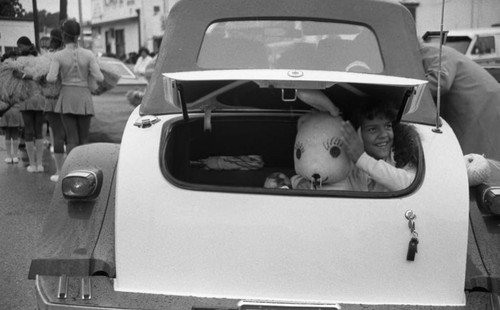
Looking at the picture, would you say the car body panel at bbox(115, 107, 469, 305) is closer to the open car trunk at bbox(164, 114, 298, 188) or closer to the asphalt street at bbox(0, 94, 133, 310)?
the open car trunk at bbox(164, 114, 298, 188)

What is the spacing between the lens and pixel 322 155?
10.4 ft

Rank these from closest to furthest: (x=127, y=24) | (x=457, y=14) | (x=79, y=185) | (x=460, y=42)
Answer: (x=79, y=185)
(x=460, y=42)
(x=457, y=14)
(x=127, y=24)

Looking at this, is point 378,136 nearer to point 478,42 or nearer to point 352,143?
point 352,143

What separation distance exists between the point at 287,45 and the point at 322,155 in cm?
86

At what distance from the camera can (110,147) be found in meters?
3.58

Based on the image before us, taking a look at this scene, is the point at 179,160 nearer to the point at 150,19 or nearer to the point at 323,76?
the point at 323,76

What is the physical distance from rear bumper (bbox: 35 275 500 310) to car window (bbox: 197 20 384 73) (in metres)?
1.41

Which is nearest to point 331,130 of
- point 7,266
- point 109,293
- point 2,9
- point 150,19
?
point 109,293

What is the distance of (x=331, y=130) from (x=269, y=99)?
0.69 meters

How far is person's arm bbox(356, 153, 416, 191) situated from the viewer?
295 cm

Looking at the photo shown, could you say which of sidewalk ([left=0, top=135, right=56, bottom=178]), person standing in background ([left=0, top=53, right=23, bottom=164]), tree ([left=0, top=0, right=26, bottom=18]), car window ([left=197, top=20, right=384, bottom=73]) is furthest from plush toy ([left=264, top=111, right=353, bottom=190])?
tree ([left=0, top=0, right=26, bottom=18])

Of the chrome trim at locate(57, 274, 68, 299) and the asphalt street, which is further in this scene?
the asphalt street

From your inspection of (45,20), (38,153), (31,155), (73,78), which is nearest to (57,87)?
(73,78)

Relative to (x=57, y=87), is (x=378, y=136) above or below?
above
